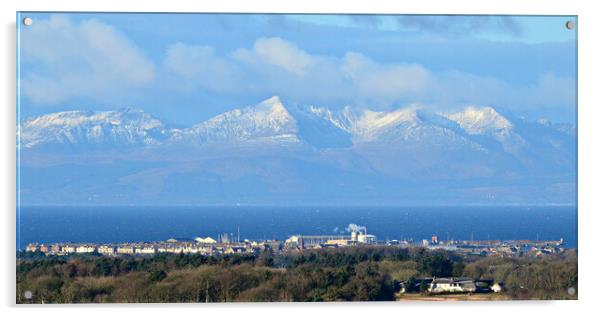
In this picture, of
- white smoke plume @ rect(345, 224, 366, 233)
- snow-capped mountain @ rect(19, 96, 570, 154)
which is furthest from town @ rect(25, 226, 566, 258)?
snow-capped mountain @ rect(19, 96, 570, 154)

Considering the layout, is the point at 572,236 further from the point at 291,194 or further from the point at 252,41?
the point at 252,41

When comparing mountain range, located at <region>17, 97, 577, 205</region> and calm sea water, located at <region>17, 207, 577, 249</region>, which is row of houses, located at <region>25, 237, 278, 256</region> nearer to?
calm sea water, located at <region>17, 207, 577, 249</region>

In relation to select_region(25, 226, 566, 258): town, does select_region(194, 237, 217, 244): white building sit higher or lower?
higher

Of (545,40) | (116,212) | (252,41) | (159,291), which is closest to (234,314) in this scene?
(159,291)

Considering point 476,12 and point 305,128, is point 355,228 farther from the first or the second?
point 476,12

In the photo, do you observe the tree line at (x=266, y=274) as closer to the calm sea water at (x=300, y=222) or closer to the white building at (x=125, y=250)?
the white building at (x=125, y=250)
